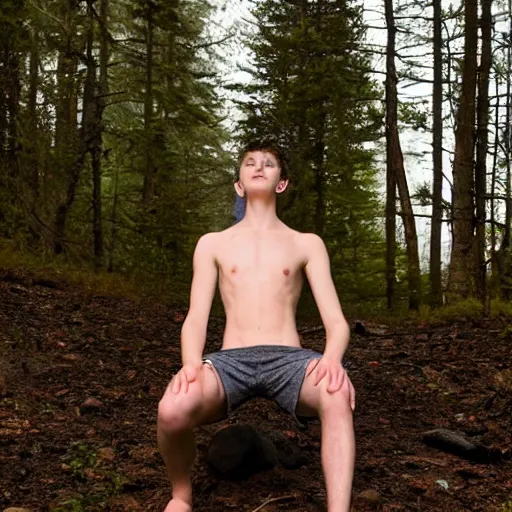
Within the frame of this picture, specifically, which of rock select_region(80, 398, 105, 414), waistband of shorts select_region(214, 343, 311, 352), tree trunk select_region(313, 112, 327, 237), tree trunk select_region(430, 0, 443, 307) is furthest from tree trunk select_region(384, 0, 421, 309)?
waistband of shorts select_region(214, 343, 311, 352)

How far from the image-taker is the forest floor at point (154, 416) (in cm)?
302

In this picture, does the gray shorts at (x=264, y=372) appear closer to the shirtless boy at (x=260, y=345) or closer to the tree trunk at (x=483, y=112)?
the shirtless boy at (x=260, y=345)

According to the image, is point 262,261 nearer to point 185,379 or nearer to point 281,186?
point 281,186

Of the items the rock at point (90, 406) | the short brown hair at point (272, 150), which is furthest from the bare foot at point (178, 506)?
the rock at point (90, 406)

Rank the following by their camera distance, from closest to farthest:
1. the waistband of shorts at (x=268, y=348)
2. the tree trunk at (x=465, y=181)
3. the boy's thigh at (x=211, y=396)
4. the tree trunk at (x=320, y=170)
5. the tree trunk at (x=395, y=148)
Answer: the boy's thigh at (x=211, y=396) → the waistband of shorts at (x=268, y=348) → the tree trunk at (x=465, y=181) → the tree trunk at (x=320, y=170) → the tree trunk at (x=395, y=148)

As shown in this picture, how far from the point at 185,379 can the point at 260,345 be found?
0.43 meters

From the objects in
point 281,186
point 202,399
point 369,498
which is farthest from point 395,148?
point 202,399

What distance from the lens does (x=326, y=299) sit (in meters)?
2.77

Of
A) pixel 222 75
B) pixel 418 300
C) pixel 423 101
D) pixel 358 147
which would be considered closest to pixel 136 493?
pixel 418 300

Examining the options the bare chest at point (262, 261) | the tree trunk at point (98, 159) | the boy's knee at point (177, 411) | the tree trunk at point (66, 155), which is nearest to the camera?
the boy's knee at point (177, 411)

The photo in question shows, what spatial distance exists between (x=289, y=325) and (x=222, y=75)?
48.5 ft

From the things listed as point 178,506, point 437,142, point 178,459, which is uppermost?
point 437,142

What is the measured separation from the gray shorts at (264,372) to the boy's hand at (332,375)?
10 centimetres

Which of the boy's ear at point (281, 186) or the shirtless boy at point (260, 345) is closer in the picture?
the shirtless boy at point (260, 345)
